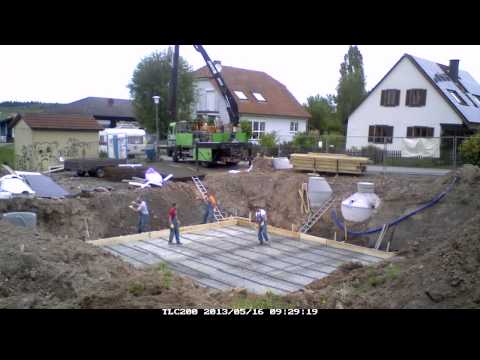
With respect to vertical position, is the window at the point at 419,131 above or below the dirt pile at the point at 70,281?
above

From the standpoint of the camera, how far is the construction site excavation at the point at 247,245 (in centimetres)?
572

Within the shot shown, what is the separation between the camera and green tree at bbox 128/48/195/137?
3500cm

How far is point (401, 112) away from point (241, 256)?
842 inches

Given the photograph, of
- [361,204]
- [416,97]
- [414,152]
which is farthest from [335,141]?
[361,204]

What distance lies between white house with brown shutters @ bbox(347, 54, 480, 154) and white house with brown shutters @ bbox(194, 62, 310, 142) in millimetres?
7054

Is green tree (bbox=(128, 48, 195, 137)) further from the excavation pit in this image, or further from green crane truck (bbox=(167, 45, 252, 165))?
the excavation pit

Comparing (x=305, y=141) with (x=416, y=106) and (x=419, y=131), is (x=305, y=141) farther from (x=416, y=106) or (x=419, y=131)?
(x=416, y=106)

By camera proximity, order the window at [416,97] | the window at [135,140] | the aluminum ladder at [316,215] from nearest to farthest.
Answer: the aluminum ladder at [316,215] → the window at [416,97] → the window at [135,140]

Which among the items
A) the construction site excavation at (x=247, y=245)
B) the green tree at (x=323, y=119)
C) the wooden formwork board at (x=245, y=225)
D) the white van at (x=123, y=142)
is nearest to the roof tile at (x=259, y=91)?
the green tree at (x=323, y=119)

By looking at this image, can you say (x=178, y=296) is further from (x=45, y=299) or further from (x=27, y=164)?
(x=27, y=164)

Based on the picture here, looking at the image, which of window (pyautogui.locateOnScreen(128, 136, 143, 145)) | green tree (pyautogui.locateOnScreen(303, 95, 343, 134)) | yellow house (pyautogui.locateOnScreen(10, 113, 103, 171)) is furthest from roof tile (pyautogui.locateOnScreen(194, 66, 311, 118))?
yellow house (pyautogui.locateOnScreen(10, 113, 103, 171))

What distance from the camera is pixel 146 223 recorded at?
15.2m

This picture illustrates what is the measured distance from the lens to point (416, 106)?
29.1 m

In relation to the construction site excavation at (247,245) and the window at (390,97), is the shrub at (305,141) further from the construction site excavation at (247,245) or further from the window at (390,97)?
the window at (390,97)
